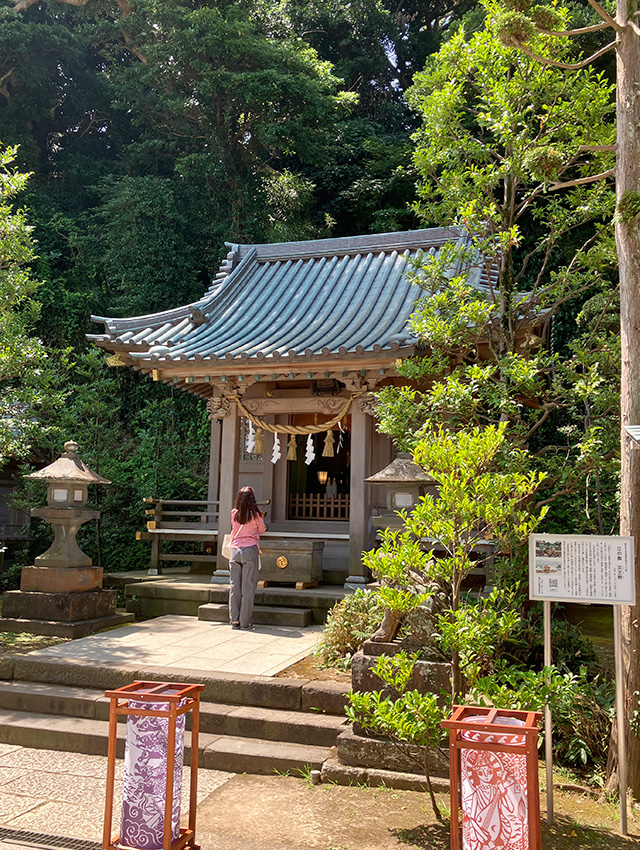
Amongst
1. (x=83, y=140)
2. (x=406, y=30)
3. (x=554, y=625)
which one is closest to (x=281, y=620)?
(x=554, y=625)

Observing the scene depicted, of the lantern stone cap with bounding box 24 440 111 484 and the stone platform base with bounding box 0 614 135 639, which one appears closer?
the stone platform base with bounding box 0 614 135 639

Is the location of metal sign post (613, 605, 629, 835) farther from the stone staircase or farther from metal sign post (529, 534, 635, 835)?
the stone staircase

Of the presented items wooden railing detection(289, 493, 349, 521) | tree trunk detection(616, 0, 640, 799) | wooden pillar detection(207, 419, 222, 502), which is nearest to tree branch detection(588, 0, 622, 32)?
tree trunk detection(616, 0, 640, 799)

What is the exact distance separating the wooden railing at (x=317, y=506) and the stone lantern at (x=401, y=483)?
4.38 meters

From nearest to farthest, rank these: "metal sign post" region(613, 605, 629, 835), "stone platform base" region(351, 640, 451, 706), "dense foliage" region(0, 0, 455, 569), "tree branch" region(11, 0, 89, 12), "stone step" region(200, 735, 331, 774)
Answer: "metal sign post" region(613, 605, 629, 835)
"stone platform base" region(351, 640, 451, 706)
"stone step" region(200, 735, 331, 774)
"dense foliage" region(0, 0, 455, 569)
"tree branch" region(11, 0, 89, 12)

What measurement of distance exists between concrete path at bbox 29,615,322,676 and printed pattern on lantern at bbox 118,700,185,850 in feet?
9.08

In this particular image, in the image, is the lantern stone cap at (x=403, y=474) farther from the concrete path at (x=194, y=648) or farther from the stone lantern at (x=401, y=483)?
the concrete path at (x=194, y=648)

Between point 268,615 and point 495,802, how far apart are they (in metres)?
5.84

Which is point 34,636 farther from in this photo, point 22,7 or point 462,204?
point 22,7

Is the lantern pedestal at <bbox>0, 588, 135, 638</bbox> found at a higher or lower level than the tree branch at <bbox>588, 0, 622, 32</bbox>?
lower

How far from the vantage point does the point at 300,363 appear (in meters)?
8.97

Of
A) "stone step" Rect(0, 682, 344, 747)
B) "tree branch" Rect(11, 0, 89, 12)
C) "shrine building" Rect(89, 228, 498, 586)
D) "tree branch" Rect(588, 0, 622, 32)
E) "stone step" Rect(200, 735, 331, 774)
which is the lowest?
"stone step" Rect(200, 735, 331, 774)

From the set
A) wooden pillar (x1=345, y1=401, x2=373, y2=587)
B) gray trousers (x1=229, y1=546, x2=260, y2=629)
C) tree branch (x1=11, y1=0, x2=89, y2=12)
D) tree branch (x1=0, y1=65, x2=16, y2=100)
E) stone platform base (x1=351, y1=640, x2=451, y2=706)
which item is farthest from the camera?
tree branch (x1=11, y1=0, x2=89, y2=12)

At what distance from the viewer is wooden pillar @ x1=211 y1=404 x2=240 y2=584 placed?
9.73 meters
